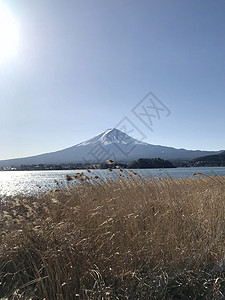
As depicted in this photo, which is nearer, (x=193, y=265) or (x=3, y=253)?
(x=3, y=253)

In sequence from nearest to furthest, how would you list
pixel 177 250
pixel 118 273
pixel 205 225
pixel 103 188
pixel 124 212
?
pixel 118 273 < pixel 177 250 < pixel 205 225 < pixel 124 212 < pixel 103 188

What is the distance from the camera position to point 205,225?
3.15m

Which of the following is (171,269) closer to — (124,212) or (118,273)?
(118,273)

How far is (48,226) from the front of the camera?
2.48 meters

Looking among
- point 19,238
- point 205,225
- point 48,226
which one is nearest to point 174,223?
point 205,225

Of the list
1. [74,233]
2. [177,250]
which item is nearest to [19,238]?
[74,233]

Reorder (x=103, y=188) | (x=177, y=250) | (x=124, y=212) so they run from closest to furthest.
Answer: (x=177, y=250), (x=124, y=212), (x=103, y=188)

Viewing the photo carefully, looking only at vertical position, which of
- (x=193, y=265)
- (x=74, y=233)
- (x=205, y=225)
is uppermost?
(x=74, y=233)

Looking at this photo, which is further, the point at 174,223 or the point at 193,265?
the point at 174,223

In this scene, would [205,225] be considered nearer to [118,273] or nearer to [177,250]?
[177,250]

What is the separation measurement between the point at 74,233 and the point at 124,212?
1140 mm

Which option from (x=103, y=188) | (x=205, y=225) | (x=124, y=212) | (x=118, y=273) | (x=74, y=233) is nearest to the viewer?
(x=118, y=273)

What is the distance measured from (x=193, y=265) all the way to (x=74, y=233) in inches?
48.6

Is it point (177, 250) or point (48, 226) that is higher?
point (48, 226)
